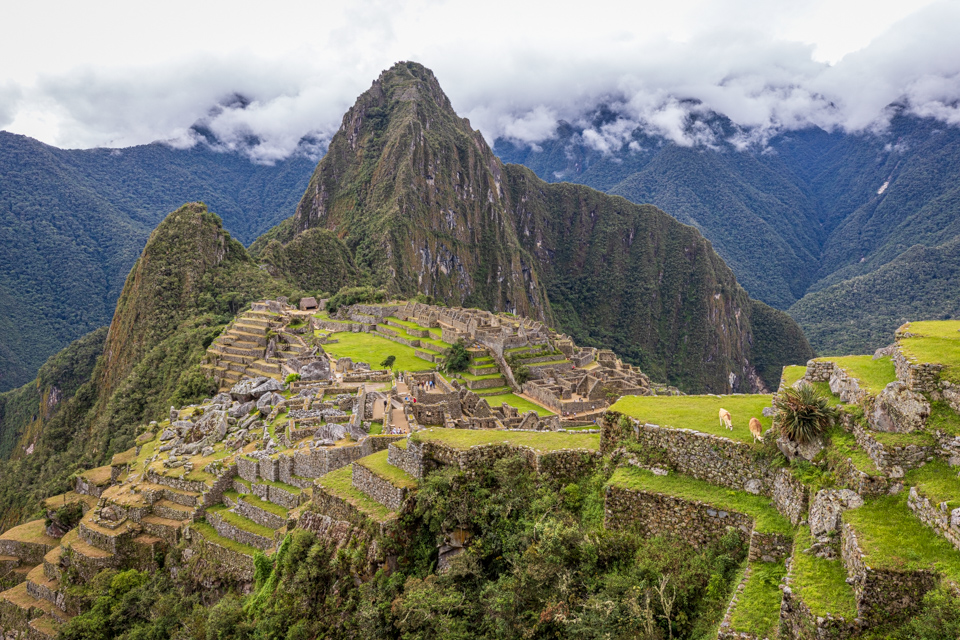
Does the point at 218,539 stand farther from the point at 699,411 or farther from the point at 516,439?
the point at 699,411

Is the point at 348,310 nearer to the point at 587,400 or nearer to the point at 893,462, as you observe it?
the point at 587,400

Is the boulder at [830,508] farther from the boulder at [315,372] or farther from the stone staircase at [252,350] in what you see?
the stone staircase at [252,350]

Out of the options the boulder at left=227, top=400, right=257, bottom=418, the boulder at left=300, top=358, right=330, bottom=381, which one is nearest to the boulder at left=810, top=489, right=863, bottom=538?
the boulder at left=227, top=400, right=257, bottom=418

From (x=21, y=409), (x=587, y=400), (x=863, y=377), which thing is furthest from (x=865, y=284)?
(x=21, y=409)

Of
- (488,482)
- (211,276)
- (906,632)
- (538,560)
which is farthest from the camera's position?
(211,276)

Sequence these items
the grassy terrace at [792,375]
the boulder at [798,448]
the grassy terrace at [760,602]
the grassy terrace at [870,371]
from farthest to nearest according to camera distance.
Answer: the grassy terrace at [792,375] → the grassy terrace at [870,371] → the boulder at [798,448] → the grassy terrace at [760,602]

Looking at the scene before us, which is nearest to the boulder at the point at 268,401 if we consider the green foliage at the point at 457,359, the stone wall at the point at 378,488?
the stone wall at the point at 378,488

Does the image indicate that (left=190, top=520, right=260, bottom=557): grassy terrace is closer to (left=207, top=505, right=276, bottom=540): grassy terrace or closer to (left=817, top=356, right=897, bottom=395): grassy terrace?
(left=207, top=505, right=276, bottom=540): grassy terrace
